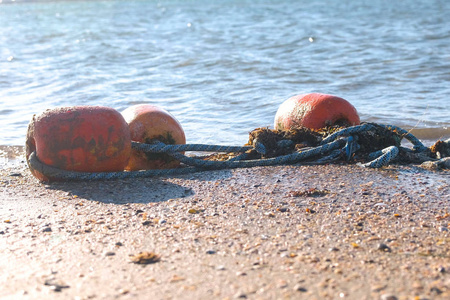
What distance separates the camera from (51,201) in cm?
387

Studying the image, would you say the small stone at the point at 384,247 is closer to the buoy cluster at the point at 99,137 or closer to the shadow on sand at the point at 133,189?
the shadow on sand at the point at 133,189

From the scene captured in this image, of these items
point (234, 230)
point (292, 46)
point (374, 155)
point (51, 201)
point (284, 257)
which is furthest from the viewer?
point (292, 46)

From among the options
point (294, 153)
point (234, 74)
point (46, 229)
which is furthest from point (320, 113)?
point (234, 74)

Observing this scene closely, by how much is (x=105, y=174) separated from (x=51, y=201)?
512 mm

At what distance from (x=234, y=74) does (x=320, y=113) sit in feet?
19.1

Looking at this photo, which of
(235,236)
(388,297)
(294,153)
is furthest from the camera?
(294,153)

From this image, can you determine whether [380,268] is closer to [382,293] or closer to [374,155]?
[382,293]

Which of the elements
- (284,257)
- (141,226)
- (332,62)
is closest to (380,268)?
(284,257)

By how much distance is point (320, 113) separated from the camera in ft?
16.2

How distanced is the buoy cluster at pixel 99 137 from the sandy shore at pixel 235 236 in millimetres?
191

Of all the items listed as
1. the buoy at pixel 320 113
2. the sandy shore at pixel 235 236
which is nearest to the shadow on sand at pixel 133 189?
the sandy shore at pixel 235 236

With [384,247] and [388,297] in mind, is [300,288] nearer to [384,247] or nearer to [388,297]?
[388,297]

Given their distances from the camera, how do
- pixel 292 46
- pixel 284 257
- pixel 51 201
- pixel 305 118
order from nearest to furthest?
pixel 284 257 → pixel 51 201 → pixel 305 118 → pixel 292 46

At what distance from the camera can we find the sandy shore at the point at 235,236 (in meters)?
2.48
